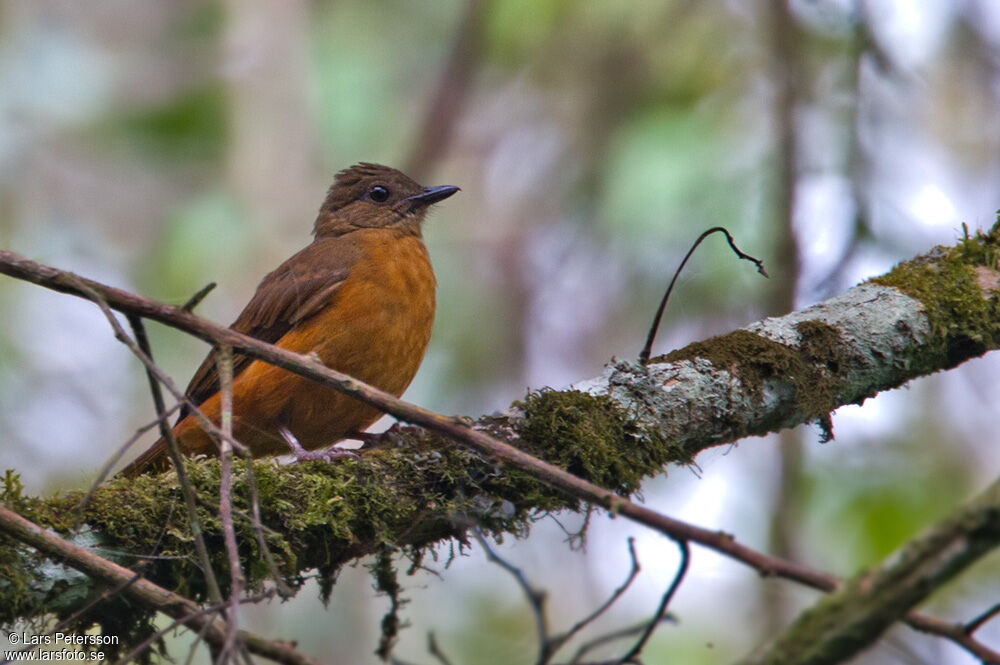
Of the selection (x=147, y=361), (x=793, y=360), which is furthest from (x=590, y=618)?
(x=793, y=360)

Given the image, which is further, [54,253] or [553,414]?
[54,253]

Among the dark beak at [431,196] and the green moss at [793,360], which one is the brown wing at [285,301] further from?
the green moss at [793,360]

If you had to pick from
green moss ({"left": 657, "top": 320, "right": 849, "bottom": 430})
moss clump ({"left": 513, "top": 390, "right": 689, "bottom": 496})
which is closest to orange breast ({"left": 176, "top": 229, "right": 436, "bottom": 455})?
moss clump ({"left": 513, "top": 390, "right": 689, "bottom": 496})

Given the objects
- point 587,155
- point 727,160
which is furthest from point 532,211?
point 727,160

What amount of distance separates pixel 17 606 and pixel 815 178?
469 cm

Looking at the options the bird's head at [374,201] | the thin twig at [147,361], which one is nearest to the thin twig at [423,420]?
the thin twig at [147,361]

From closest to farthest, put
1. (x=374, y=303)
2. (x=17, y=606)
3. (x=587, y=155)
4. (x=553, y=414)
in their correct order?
(x=17, y=606), (x=553, y=414), (x=374, y=303), (x=587, y=155)

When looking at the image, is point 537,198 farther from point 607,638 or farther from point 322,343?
point 607,638

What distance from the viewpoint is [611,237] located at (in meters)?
6.84

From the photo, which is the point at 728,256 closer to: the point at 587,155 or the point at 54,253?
the point at 587,155

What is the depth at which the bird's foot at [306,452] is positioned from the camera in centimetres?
355

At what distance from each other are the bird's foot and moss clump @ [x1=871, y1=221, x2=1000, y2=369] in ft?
6.45

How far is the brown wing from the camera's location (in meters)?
4.52

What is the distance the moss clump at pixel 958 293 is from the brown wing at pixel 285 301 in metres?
2.22
